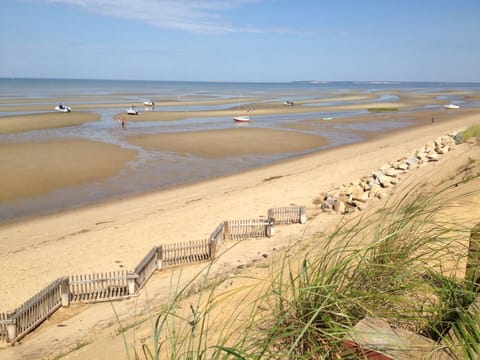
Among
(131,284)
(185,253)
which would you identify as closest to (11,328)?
(131,284)

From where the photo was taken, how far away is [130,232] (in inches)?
513

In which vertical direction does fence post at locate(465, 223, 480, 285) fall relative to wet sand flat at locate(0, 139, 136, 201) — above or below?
above

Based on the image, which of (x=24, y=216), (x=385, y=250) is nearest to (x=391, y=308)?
(x=385, y=250)

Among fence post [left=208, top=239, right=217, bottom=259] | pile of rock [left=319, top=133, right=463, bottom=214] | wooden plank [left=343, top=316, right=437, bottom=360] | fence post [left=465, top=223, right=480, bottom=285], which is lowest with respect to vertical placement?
fence post [left=208, top=239, right=217, bottom=259]

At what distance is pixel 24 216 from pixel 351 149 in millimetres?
22240

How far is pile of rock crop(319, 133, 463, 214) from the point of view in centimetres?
1444

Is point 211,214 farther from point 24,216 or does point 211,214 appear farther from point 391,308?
point 391,308

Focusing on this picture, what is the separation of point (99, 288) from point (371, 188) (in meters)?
11.2

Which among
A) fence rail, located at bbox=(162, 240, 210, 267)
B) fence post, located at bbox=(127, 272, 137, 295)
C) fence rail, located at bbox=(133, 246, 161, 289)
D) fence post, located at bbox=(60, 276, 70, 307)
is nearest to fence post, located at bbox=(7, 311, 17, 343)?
fence post, located at bbox=(60, 276, 70, 307)

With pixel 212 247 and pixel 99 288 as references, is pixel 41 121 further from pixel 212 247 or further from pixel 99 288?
pixel 99 288

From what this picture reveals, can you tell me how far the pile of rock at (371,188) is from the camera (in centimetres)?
1444

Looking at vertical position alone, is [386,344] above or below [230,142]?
above

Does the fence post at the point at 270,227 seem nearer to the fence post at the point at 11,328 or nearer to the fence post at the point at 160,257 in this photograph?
the fence post at the point at 160,257

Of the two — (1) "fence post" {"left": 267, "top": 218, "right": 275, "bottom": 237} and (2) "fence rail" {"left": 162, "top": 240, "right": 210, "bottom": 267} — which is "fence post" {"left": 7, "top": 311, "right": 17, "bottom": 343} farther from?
(1) "fence post" {"left": 267, "top": 218, "right": 275, "bottom": 237}
